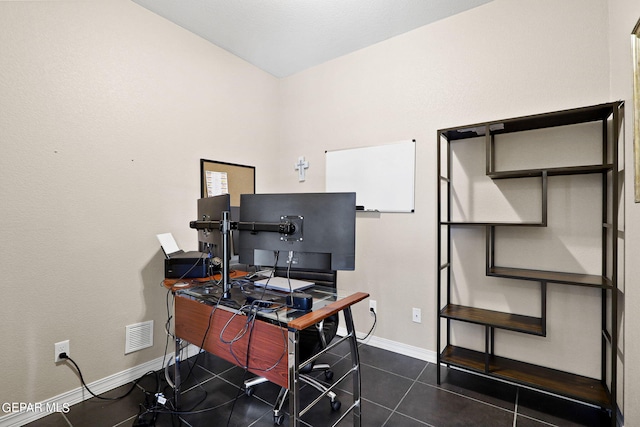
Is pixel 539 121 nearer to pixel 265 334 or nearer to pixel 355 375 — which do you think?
pixel 355 375

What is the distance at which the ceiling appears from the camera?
7.73 feet

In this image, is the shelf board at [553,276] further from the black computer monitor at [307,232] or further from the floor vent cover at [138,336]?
the floor vent cover at [138,336]

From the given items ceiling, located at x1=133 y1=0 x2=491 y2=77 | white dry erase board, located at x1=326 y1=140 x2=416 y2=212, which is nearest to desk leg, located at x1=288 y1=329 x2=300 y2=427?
white dry erase board, located at x1=326 y1=140 x2=416 y2=212

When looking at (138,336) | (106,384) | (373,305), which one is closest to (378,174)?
(373,305)

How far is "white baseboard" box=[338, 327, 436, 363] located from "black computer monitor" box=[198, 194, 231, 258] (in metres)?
1.85

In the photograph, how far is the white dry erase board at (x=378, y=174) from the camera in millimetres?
2727

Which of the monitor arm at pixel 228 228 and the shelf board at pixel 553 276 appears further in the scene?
the shelf board at pixel 553 276

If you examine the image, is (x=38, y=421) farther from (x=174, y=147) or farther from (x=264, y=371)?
(x=174, y=147)

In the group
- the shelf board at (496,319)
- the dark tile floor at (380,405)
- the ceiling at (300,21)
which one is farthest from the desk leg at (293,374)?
the ceiling at (300,21)

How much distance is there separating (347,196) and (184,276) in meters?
1.39

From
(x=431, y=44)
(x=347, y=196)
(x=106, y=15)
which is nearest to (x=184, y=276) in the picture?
(x=347, y=196)

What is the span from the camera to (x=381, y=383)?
7.47ft

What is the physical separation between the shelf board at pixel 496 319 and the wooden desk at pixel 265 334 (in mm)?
940

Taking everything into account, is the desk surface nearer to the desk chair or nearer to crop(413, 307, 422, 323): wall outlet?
the desk chair
